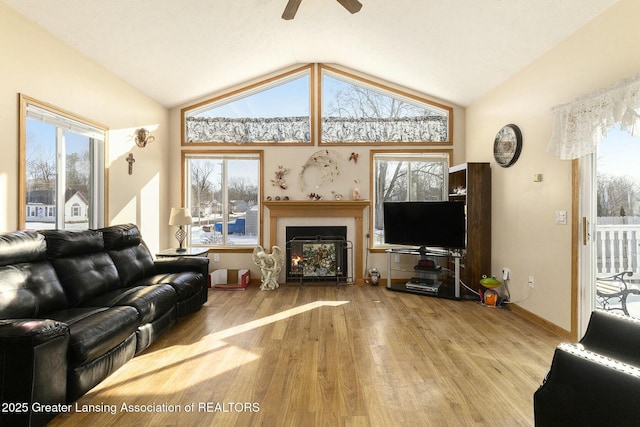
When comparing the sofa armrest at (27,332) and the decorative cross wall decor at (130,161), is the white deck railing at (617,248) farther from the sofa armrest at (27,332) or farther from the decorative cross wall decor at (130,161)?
the decorative cross wall decor at (130,161)

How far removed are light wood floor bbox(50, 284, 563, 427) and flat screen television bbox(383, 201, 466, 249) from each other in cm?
112

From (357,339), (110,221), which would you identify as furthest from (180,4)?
(357,339)

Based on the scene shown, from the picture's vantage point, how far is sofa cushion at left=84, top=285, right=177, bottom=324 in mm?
2678

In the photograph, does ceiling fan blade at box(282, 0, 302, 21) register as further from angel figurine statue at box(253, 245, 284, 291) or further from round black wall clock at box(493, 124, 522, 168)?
angel figurine statue at box(253, 245, 284, 291)

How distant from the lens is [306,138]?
543 cm

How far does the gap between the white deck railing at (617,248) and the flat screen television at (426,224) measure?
5.61 feet

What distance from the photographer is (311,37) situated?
176 inches

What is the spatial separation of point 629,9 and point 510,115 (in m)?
1.61

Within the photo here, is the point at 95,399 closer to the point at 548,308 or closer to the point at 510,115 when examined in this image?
the point at 548,308

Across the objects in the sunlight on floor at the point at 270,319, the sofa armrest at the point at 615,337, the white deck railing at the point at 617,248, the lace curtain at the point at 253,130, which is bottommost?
the sunlight on floor at the point at 270,319

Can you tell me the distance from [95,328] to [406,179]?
4664mm

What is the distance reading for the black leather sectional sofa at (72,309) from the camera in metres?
1.66

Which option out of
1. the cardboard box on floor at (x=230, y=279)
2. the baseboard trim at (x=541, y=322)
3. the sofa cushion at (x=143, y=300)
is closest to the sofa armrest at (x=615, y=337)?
the baseboard trim at (x=541, y=322)

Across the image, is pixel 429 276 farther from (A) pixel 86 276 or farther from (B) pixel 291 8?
(A) pixel 86 276
